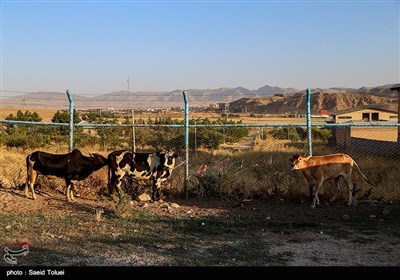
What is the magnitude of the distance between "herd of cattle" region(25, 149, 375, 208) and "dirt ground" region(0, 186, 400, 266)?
52cm

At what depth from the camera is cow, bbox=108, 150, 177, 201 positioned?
11.7 m

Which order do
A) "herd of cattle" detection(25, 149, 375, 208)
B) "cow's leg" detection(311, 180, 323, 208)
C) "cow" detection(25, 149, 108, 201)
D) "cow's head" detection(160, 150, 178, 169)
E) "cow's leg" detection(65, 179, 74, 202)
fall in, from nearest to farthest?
"cow's leg" detection(311, 180, 323, 208) → "herd of cattle" detection(25, 149, 375, 208) → "cow's leg" detection(65, 179, 74, 202) → "cow" detection(25, 149, 108, 201) → "cow's head" detection(160, 150, 178, 169)

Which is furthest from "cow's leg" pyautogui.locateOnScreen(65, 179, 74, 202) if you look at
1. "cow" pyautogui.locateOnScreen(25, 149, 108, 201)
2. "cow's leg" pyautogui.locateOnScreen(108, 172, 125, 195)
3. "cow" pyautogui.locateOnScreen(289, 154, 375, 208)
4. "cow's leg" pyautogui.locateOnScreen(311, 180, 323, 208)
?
"cow's leg" pyautogui.locateOnScreen(311, 180, 323, 208)

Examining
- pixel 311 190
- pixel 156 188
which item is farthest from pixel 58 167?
pixel 311 190

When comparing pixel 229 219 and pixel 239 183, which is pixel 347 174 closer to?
pixel 239 183

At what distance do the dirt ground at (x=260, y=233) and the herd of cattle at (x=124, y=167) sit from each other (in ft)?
1.72

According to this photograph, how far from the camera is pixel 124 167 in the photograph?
11719mm

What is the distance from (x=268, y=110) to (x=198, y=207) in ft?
319

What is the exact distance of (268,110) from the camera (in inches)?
4193

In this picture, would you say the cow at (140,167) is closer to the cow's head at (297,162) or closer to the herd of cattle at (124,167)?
the herd of cattle at (124,167)

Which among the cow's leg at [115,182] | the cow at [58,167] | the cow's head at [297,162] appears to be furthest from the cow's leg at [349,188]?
the cow at [58,167]

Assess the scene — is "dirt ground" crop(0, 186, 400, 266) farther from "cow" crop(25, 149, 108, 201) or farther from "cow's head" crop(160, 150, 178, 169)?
"cow's head" crop(160, 150, 178, 169)

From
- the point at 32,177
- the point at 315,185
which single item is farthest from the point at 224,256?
the point at 32,177

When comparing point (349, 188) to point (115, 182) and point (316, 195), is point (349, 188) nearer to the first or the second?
point (316, 195)
